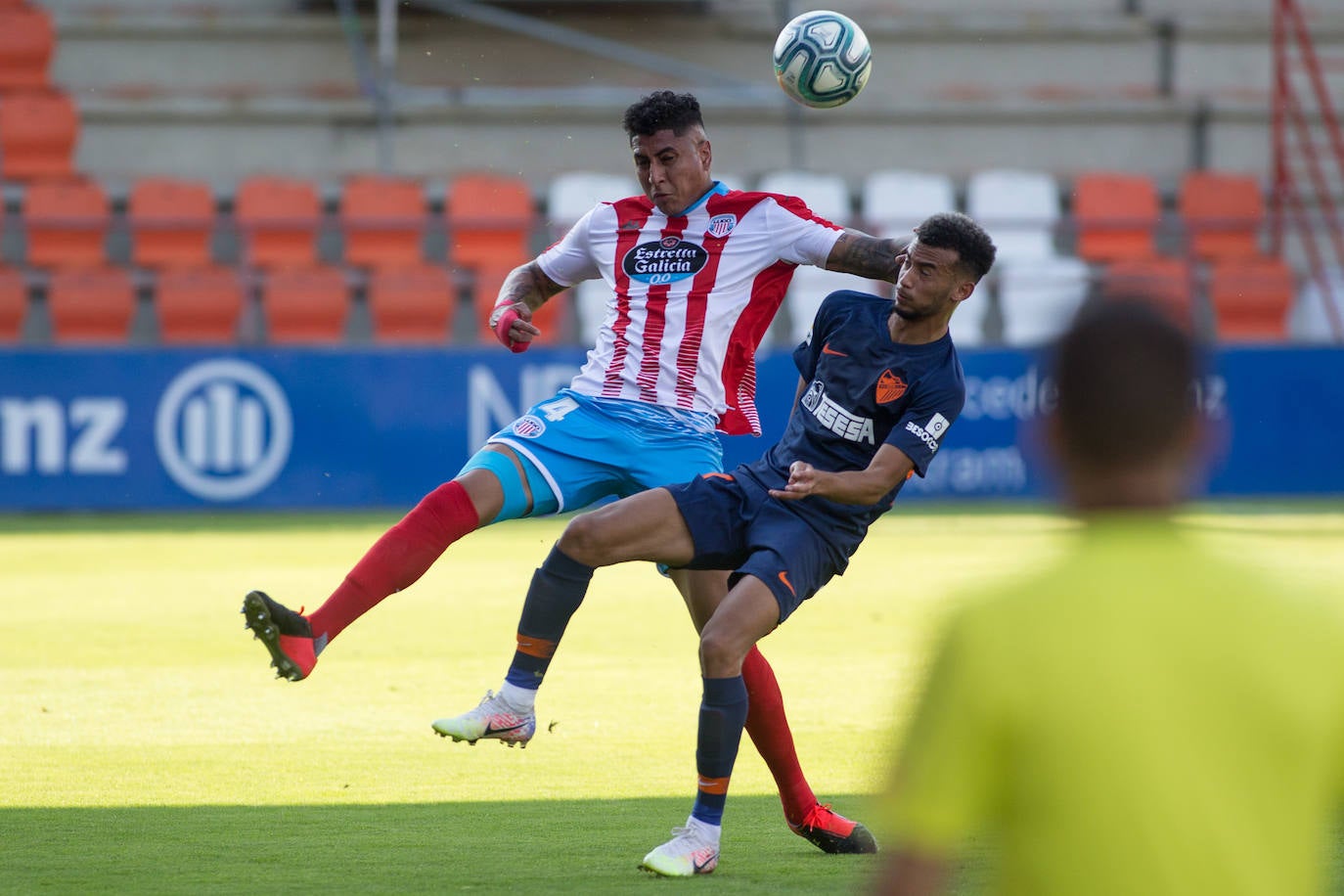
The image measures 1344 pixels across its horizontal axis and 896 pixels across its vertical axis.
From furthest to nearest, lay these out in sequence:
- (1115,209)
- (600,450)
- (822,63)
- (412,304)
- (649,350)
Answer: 1. (1115,209)
2. (412,304)
3. (822,63)
4. (649,350)
5. (600,450)

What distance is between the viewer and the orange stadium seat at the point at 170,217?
18.0 meters

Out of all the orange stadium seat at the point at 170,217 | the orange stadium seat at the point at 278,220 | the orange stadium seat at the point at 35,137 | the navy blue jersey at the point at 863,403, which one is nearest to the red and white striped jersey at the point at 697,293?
the navy blue jersey at the point at 863,403

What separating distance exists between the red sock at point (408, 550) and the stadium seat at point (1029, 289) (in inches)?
476

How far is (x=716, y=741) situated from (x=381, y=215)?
14.2m

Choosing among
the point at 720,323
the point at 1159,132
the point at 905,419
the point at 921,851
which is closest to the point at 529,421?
the point at 720,323

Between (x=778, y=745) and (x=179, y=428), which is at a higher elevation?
(x=778, y=745)

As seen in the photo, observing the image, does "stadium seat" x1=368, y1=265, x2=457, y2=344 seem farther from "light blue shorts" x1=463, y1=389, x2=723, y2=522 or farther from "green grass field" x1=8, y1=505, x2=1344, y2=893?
"light blue shorts" x1=463, y1=389, x2=723, y2=522

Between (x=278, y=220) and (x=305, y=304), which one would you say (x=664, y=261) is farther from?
(x=278, y=220)

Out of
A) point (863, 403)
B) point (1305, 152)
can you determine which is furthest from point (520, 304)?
point (1305, 152)

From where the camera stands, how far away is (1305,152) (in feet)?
65.4

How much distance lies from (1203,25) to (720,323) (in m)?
17.2

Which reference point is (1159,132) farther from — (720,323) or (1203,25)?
(720,323)

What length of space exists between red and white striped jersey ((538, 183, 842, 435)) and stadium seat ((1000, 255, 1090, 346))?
11.2 m

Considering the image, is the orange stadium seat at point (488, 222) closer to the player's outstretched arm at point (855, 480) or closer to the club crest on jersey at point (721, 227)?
the club crest on jersey at point (721, 227)
